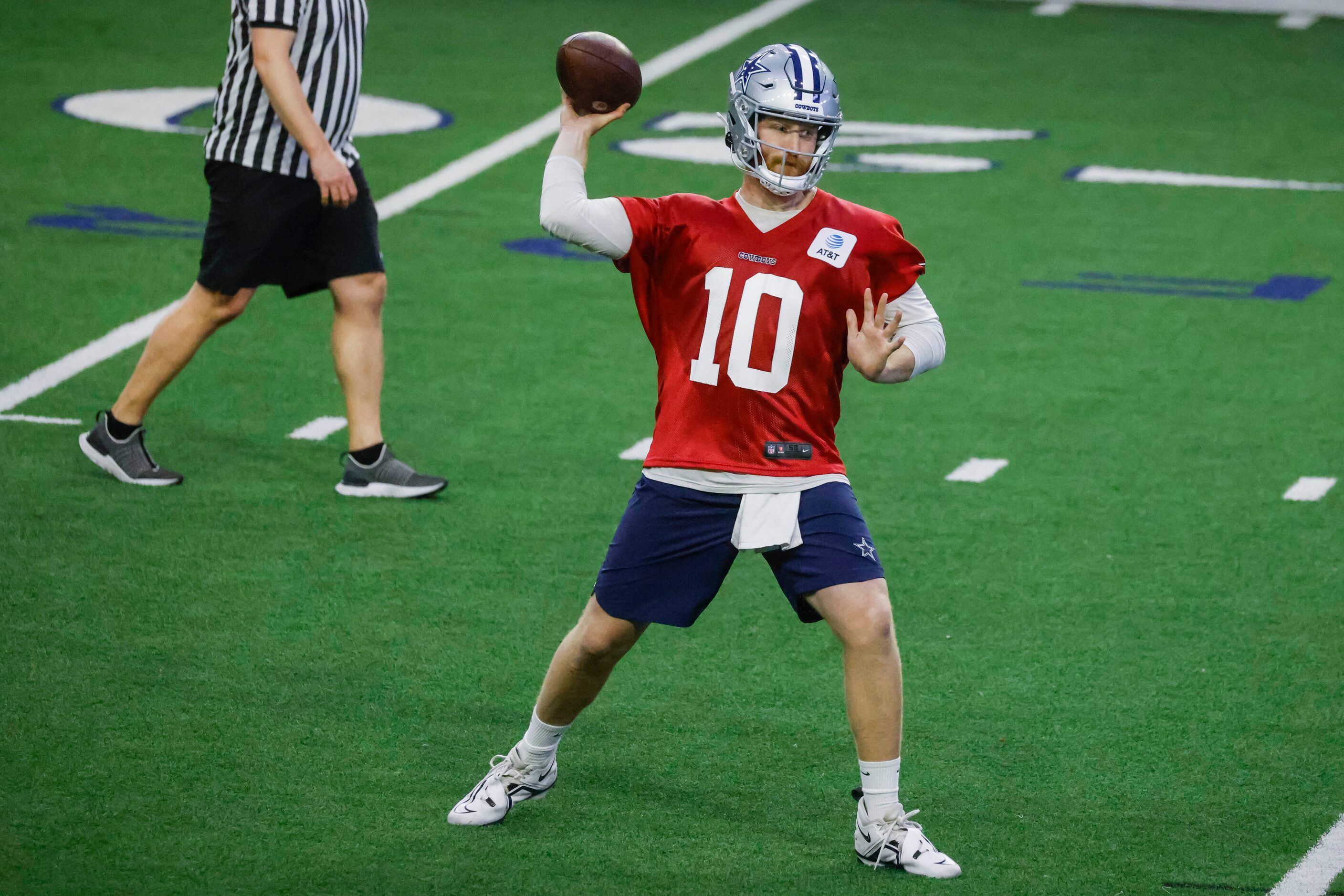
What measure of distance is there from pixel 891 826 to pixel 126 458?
3.46 m

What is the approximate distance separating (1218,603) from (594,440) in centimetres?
247

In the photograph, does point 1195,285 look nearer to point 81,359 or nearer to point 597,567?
point 597,567

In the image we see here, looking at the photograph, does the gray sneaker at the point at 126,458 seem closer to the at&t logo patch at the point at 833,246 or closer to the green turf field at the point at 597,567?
the green turf field at the point at 597,567

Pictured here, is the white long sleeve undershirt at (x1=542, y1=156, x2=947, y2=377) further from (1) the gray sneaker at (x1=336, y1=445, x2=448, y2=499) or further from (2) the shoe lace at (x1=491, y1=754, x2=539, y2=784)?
(1) the gray sneaker at (x1=336, y1=445, x2=448, y2=499)

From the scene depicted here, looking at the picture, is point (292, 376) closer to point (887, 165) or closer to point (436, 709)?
point (436, 709)

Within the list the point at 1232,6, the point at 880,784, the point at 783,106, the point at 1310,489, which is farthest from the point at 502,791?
the point at 1232,6

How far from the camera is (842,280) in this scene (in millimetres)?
4250

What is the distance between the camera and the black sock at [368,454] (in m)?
6.70

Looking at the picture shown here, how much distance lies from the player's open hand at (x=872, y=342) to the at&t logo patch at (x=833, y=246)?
95mm

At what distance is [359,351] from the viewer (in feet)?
22.2

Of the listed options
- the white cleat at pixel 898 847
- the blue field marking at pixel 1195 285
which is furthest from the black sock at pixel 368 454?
the blue field marking at pixel 1195 285

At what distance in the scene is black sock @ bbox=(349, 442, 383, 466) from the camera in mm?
6699

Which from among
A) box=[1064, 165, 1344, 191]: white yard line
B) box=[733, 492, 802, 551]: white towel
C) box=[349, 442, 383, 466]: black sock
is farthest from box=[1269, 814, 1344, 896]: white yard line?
box=[1064, 165, 1344, 191]: white yard line

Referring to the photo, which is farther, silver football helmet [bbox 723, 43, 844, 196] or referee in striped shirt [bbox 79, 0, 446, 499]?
referee in striped shirt [bbox 79, 0, 446, 499]
